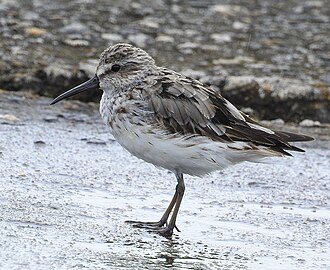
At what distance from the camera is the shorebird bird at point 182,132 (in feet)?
18.3

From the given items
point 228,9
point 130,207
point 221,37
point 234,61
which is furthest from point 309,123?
point 228,9

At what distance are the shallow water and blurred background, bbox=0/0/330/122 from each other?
0.83 meters

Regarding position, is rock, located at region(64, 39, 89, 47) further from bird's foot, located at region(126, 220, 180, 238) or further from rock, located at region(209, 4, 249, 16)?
bird's foot, located at region(126, 220, 180, 238)

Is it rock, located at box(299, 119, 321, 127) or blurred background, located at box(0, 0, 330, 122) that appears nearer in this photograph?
rock, located at box(299, 119, 321, 127)

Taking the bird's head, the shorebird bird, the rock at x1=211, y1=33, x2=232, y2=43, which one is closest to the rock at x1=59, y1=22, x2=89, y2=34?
the rock at x1=211, y1=33, x2=232, y2=43

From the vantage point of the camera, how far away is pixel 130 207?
231 inches

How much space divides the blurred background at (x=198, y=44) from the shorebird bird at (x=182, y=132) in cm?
273

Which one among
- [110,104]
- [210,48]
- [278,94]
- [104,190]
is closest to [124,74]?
[110,104]

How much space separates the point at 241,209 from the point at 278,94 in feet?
8.95

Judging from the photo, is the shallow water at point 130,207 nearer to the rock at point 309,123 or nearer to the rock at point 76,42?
the rock at point 309,123

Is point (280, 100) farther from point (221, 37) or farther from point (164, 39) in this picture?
point (164, 39)

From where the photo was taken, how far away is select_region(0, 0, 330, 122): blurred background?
852cm

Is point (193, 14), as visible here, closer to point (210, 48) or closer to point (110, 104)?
point (210, 48)

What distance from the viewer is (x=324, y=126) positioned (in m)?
8.34
